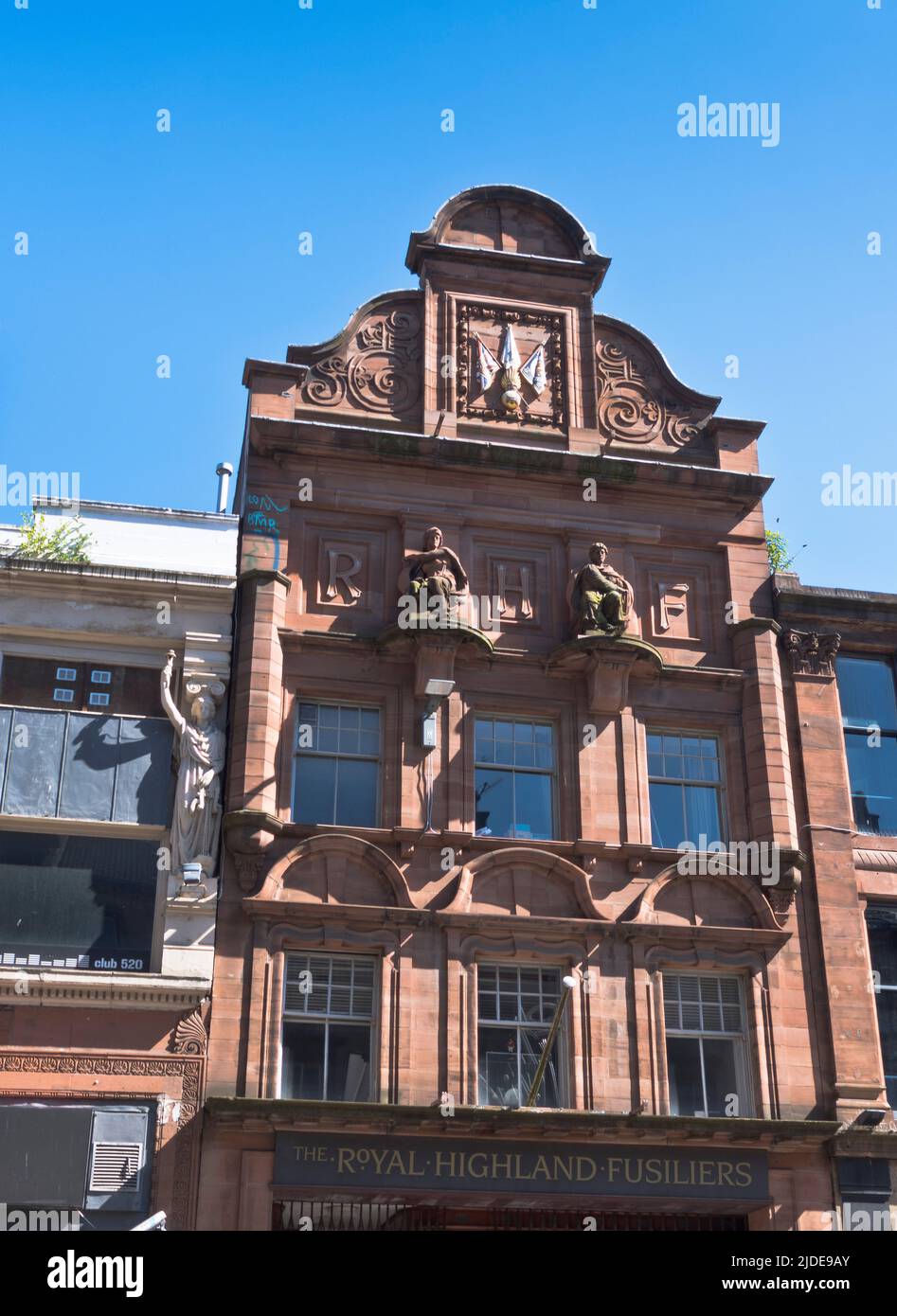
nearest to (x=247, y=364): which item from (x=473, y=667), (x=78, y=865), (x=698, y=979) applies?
(x=473, y=667)

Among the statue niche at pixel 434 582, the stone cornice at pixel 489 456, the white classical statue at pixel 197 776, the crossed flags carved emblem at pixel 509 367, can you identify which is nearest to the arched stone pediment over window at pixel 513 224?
the crossed flags carved emblem at pixel 509 367

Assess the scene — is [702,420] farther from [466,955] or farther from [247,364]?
[466,955]

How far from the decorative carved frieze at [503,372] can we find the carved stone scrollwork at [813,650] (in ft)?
18.0

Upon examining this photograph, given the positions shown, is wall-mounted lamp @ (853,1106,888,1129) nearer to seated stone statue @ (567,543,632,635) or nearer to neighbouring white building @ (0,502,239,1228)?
seated stone statue @ (567,543,632,635)

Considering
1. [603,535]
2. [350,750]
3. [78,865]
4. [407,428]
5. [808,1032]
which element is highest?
[407,428]

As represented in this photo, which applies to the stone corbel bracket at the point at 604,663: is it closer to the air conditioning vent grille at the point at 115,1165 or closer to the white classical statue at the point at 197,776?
the white classical statue at the point at 197,776

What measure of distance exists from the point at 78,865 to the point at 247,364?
9.14 metres

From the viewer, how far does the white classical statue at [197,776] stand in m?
23.0

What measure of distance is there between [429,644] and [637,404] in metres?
6.75

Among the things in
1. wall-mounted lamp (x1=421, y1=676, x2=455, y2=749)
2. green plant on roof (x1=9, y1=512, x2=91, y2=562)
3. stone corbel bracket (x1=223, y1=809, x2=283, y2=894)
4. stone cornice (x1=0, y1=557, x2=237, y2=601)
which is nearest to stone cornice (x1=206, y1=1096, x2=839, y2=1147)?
stone corbel bracket (x1=223, y1=809, x2=283, y2=894)

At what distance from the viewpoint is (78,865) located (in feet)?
75.4

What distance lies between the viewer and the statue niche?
25.1 meters

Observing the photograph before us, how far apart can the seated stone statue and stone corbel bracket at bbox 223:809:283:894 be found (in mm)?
6133

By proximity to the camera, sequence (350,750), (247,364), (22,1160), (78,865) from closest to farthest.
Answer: (22,1160) → (78,865) → (350,750) → (247,364)
